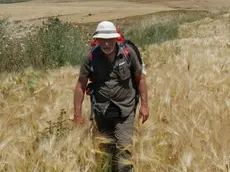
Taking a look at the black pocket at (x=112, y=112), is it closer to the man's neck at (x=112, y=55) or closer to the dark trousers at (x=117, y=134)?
the dark trousers at (x=117, y=134)

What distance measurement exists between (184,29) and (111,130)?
66.5ft

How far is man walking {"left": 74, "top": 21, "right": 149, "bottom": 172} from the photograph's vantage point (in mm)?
4207

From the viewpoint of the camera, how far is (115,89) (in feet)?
14.0

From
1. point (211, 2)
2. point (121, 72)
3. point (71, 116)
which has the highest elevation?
point (121, 72)

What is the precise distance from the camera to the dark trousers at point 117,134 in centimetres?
409

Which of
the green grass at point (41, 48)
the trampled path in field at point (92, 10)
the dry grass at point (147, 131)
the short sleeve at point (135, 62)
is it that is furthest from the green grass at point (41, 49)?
the trampled path in field at point (92, 10)

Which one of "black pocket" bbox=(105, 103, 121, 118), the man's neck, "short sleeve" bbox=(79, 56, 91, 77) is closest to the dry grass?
"black pocket" bbox=(105, 103, 121, 118)

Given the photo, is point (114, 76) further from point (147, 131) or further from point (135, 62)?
point (147, 131)

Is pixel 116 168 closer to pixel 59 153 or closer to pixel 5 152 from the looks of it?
pixel 59 153

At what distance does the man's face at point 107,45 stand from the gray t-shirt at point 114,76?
13cm

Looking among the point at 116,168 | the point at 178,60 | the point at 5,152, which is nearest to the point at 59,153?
the point at 5,152

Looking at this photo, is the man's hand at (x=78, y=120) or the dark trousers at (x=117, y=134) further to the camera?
the man's hand at (x=78, y=120)

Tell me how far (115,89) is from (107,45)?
1.48 feet

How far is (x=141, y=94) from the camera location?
169 inches
